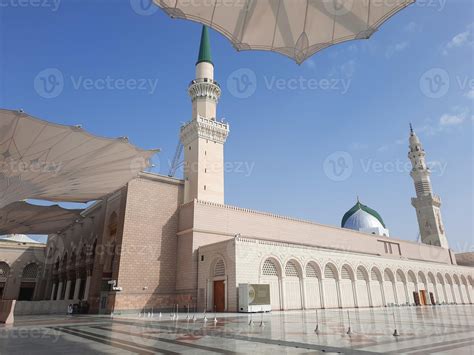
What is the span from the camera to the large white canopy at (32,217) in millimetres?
29578

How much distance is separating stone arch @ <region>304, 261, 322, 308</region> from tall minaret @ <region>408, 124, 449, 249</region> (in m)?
34.9

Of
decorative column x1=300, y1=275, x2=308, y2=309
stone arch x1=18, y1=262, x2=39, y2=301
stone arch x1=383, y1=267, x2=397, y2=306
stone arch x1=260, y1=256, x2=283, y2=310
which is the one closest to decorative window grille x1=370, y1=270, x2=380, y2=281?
stone arch x1=383, y1=267, x2=397, y2=306

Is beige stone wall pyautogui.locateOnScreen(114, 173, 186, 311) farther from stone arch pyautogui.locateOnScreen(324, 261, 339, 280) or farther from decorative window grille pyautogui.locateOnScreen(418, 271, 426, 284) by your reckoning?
decorative window grille pyautogui.locateOnScreen(418, 271, 426, 284)

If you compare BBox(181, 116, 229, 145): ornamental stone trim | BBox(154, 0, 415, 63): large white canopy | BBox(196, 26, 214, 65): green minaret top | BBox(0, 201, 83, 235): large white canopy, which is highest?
BBox(196, 26, 214, 65): green minaret top

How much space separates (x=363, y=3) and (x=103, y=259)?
101 feet

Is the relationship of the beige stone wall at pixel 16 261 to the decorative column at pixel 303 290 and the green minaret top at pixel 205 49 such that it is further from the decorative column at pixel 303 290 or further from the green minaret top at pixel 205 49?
the decorative column at pixel 303 290

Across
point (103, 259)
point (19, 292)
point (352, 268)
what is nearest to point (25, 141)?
point (103, 259)

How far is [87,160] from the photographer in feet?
55.6

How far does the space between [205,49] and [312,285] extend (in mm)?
30112

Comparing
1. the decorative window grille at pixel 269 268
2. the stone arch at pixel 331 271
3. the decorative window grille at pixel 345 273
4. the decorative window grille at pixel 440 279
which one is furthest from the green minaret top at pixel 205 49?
the decorative window grille at pixel 440 279

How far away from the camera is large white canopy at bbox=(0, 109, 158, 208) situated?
13.5 meters

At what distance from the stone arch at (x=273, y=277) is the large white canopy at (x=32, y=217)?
20741mm

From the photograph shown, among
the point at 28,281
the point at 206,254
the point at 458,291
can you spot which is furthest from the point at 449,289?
the point at 28,281

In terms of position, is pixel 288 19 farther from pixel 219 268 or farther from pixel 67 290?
pixel 67 290
